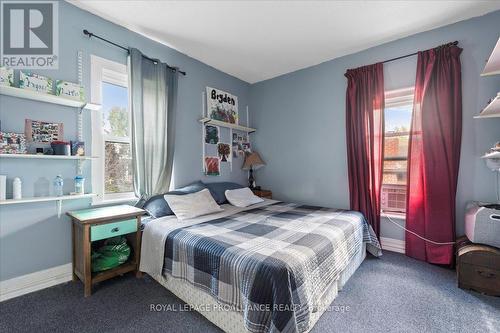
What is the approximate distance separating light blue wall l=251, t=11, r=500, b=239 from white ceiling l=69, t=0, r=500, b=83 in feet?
0.55

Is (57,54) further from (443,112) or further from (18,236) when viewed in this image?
(443,112)

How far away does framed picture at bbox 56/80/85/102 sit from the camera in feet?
6.42

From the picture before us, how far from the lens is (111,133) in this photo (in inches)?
95.3

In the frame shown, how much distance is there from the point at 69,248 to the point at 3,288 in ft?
1.53

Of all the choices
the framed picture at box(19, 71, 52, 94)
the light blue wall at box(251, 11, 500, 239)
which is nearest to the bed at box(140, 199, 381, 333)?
the light blue wall at box(251, 11, 500, 239)

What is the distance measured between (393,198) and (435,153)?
750 millimetres

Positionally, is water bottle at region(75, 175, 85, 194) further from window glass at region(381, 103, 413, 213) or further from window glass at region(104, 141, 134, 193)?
window glass at region(381, 103, 413, 213)

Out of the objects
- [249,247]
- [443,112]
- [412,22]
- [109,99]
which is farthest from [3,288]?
[412,22]

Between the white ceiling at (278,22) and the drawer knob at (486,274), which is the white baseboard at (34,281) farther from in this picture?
the drawer knob at (486,274)

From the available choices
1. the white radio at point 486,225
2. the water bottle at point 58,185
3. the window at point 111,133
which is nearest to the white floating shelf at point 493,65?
the white radio at point 486,225

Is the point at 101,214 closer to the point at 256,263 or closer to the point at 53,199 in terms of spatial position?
the point at 53,199

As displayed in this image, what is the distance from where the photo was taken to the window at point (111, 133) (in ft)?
7.45

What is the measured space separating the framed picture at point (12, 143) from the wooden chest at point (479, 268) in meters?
3.91

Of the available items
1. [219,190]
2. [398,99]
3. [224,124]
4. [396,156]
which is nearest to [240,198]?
[219,190]
